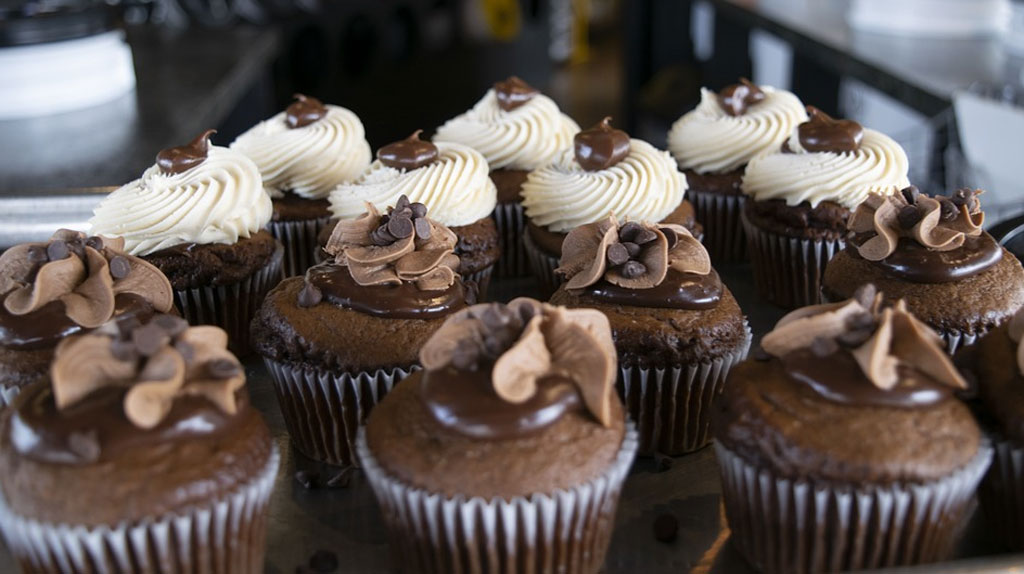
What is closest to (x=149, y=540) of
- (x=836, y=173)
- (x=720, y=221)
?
(x=836, y=173)

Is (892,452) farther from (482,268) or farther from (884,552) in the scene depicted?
(482,268)

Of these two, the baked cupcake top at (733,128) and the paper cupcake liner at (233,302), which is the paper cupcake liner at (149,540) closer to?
the paper cupcake liner at (233,302)

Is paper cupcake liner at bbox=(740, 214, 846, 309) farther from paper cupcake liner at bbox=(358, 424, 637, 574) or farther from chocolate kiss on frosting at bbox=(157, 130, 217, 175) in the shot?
chocolate kiss on frosting at bbox=(157, 130, 217, 175)

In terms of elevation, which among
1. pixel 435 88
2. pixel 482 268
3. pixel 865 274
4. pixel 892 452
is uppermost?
pixel 892 452

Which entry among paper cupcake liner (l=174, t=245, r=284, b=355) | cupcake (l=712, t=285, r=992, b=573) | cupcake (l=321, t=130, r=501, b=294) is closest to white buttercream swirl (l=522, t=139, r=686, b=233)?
cupcake (l=321, t=130, r=501, b=294)

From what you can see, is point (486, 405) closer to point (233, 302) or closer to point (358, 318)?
point (358, 318)

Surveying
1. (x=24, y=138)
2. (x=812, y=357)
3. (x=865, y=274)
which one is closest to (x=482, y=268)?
(x=865, y=274)

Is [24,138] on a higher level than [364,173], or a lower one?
lower
